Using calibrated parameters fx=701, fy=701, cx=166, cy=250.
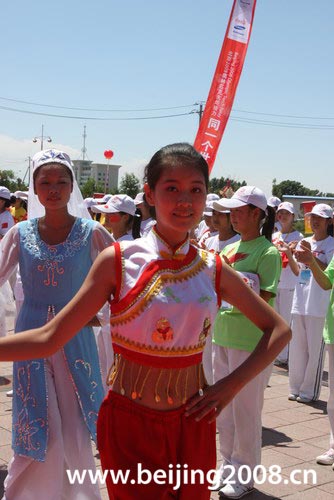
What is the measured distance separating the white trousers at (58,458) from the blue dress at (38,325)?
0.04 metres

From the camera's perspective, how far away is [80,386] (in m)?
3.73

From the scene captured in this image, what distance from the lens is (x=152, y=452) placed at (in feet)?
7.61

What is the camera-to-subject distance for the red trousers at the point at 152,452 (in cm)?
230

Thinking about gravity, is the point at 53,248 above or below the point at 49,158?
below

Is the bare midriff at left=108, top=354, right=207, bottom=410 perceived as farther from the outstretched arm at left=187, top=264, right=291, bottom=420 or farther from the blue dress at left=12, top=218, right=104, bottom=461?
the blue dress at left=12, top=218, right=104, bottom=461

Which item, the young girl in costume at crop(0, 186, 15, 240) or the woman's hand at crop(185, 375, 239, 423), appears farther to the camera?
the young girl in costume at crop(0, 186, 15, 240)

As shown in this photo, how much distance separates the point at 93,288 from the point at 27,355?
305mm

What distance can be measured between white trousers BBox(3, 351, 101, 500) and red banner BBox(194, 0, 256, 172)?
26.5 feet

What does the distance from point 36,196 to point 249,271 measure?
1.46 m

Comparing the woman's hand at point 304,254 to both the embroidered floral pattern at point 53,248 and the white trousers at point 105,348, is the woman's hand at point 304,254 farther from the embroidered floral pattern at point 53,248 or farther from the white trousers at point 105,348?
the white trousers at point 105,348

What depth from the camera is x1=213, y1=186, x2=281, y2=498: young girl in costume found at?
4.53 m

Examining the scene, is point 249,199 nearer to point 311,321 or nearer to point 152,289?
point 152,289

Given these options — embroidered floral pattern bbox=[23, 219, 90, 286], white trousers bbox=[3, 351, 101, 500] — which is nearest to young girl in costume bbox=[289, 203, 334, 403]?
embroidered floral pattern bbox=[23, 219, 90, 286]

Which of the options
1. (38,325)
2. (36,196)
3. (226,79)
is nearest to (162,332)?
(38,325)
